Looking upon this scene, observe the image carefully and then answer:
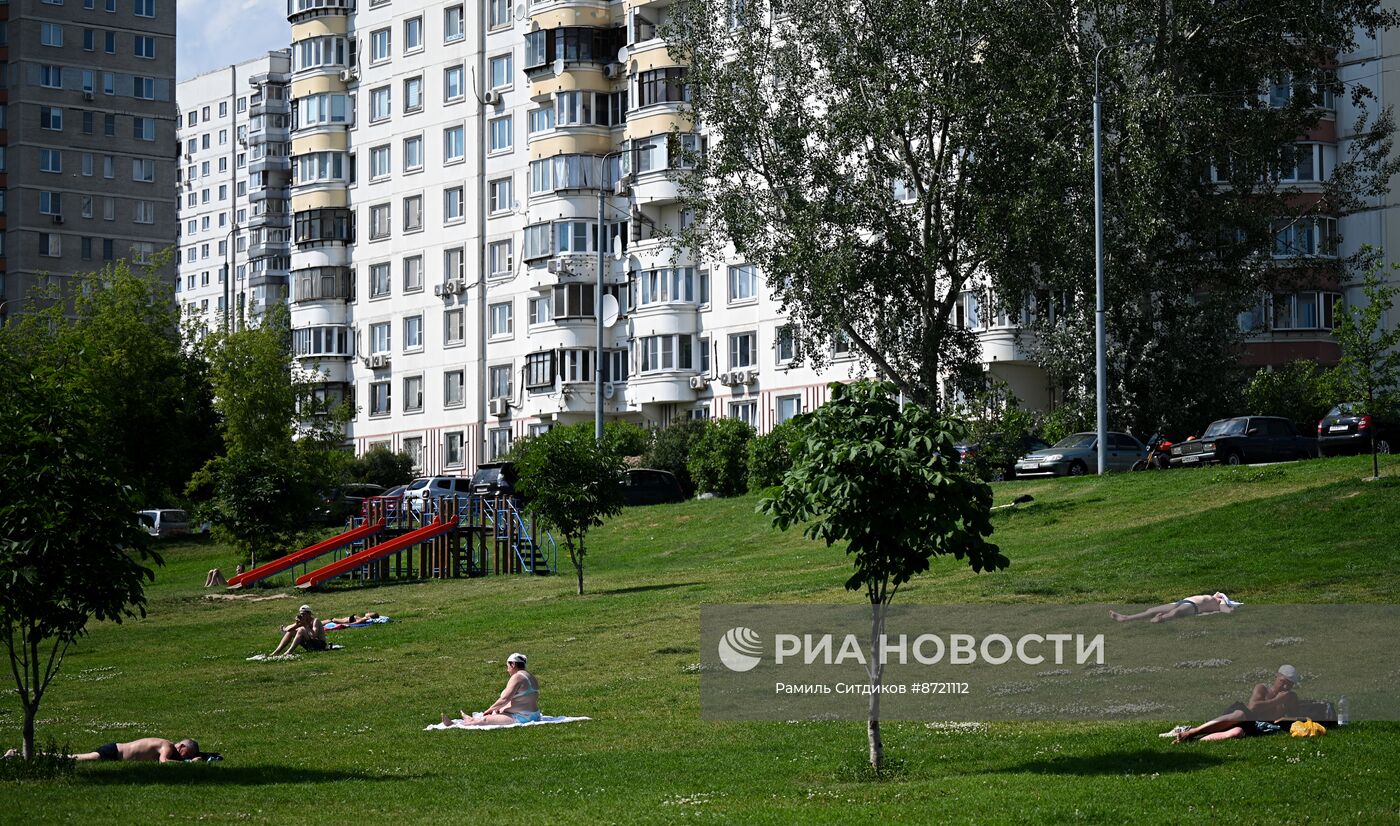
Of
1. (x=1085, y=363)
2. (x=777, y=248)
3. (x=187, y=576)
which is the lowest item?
(x=187, y=576)

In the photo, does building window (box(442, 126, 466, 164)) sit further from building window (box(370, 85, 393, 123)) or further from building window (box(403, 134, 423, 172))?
building window (box(370, 85, 393, 123))

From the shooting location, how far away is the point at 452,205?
3231 inches

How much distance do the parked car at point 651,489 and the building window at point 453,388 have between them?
23589 millimetres

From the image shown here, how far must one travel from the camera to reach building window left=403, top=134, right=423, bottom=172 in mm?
83812

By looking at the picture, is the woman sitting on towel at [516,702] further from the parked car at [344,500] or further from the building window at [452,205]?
the building window at [452,205]

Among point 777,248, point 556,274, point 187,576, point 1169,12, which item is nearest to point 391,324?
point 556,274

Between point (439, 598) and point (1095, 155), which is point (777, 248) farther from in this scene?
point (439, 598)

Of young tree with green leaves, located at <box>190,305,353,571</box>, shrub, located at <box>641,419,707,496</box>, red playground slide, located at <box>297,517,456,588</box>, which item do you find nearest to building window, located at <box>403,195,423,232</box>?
young tree with green leaves, located at <box>190,305,353,571</box>

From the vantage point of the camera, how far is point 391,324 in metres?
85.1

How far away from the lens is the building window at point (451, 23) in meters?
82.8

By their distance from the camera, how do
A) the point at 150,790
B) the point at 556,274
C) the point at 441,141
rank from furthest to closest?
the point at 441,141 < the point at 556,274 < the point at 150,790

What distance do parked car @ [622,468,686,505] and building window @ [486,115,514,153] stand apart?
25.4 m

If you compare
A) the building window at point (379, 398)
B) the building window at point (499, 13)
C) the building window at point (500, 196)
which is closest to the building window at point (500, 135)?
the building window at point (500, 196)

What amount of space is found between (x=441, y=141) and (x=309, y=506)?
36.1m
